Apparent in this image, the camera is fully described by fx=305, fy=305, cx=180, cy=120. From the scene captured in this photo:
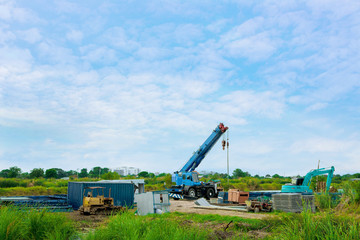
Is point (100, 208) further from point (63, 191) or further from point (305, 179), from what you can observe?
point (63, 191)

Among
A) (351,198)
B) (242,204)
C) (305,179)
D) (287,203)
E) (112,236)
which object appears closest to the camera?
(112,236)

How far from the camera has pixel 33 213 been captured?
977 centimetres

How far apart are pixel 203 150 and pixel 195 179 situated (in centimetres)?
336

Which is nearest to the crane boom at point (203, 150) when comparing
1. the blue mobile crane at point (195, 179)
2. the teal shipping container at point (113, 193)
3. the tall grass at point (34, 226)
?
the blue mobile crane at point (195, 179)

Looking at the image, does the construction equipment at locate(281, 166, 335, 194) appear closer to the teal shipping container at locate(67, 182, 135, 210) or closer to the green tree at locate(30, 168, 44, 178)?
the teal shipping container at locate(67, 182, 135, 210)

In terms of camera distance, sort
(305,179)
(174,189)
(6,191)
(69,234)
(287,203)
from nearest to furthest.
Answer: (69,234) → (287,203) → (305,179) → (174,189) → (6,191)

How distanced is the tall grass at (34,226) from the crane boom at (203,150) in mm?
23778

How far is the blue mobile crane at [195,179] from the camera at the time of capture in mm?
33031

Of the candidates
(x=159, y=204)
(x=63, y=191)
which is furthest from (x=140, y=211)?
(x=63, y=191)

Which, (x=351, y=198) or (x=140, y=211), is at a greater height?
(x=351, y=198)

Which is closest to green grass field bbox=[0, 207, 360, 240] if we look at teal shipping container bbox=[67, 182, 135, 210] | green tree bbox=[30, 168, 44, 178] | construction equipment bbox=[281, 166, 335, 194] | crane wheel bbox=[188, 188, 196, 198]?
construction equipment bbox=[281, 166, 335, 194]

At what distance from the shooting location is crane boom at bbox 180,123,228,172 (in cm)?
3246

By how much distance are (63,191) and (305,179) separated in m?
33.0

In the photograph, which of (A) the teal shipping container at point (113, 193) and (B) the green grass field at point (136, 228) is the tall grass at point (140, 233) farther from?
(A) the teal shipping container at point (113, 193)
